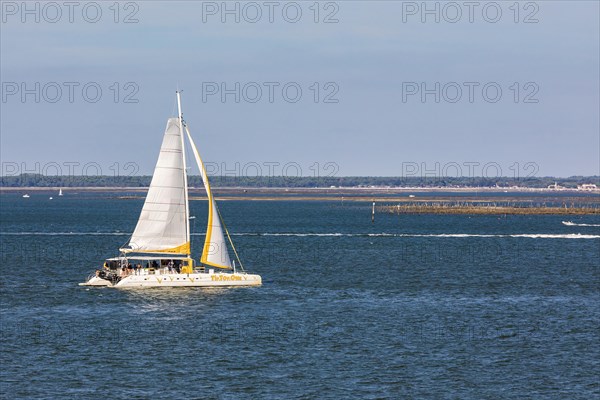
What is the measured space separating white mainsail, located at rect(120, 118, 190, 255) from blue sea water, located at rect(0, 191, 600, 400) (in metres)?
4.59

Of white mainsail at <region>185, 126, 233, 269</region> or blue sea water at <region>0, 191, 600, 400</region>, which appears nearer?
blue sea water at <region>0, 191, 600, 400</region>

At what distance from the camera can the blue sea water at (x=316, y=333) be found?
50281mm

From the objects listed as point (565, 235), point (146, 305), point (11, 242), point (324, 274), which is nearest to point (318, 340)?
point (146, 305)

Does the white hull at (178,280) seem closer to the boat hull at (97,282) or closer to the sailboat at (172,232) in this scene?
the sailboat at (172,232)

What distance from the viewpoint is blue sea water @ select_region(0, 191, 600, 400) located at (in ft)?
165

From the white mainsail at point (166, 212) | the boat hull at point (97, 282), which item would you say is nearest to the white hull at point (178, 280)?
the boat hull at point (97, 282)

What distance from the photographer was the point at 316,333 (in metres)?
64.1

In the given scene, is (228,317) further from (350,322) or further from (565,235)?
(565,235)

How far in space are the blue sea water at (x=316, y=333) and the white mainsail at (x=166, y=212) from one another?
4.59 m

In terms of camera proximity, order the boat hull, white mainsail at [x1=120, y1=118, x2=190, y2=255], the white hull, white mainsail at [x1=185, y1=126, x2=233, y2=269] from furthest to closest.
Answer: the boat hull, white mainsail at [x1=120, y1=118, x2=190, y2=255], white mainsail at [x1=185, y1=126, x2=233, y2=269], the white hull

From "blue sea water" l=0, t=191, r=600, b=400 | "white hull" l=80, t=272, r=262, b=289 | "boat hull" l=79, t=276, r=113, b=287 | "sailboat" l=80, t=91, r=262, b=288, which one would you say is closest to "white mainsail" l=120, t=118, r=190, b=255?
"sailboat" l=80, t=91, r=262, b=288

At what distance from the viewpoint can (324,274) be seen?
102 meters

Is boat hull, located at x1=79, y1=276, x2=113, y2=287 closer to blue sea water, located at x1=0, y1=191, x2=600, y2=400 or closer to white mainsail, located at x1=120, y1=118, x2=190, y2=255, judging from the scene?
blue sea water, located at x1=0, y1=191, x2=600, y2=400

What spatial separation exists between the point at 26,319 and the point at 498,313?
108ft
